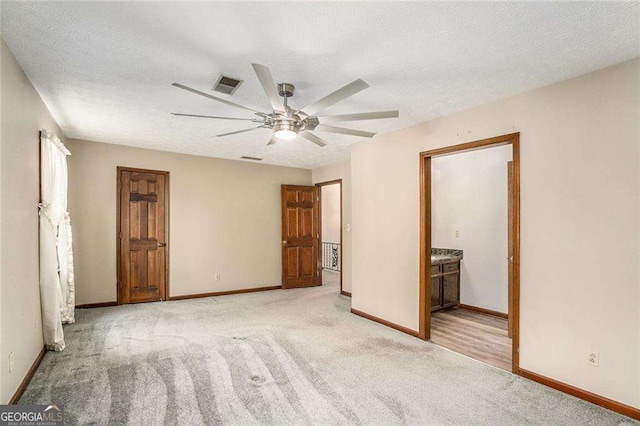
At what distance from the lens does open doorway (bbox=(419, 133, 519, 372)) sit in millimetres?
3912

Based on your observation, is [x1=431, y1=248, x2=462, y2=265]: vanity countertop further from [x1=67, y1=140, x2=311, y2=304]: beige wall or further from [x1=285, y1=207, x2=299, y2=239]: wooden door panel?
[x1=67, y1=140, x2=311, y2=304]: beige wall

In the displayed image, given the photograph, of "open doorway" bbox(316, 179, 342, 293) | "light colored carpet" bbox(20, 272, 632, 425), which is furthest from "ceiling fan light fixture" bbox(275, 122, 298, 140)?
"open doorway" bbox(316, 179, 342, 293)

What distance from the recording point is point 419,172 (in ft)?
13.0

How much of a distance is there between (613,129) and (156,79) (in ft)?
11.8

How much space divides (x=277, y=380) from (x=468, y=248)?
3810 mm

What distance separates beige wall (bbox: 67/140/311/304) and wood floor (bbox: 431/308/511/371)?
3.51 m

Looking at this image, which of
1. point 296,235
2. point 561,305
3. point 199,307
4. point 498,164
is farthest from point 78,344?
point 498,164

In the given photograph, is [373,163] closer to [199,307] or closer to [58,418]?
[199,307]

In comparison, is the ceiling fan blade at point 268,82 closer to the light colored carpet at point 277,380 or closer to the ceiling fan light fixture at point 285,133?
the ceiling fan light fixture at point 285,133

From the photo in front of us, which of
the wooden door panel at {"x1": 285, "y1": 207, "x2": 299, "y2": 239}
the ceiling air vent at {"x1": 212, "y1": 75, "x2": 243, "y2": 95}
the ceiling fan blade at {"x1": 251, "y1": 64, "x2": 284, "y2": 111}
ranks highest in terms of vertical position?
the ceiling air vent at {"x1": 212, "y1": 75, "x2": 243, "y2": 95}

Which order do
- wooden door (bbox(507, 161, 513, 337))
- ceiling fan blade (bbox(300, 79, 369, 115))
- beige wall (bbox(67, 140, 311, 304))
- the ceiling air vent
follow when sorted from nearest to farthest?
ceiling fan blade (bbox(300, 79, 369, 115))
the ceiling air vent
wooden door (bbox(507, 161, 513, 337))
beige wall (bbox(67, 140, 311, 304))

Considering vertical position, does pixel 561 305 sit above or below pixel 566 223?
below

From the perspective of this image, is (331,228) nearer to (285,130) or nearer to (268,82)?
(285,130)

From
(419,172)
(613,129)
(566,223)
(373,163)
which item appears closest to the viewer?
(613,129)
